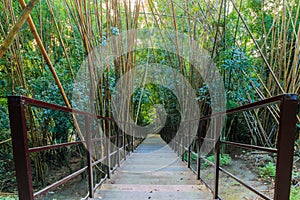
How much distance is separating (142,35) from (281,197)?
3.60 meters

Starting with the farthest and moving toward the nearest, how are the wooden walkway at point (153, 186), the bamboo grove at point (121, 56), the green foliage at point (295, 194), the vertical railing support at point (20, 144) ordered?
the bamboo grove at point (121, 56)
the green foliage at point (295, 194)
the wooden walkway at point (153, 186)
the vertical railing support at point (20, 144)

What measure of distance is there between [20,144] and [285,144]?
112 cm

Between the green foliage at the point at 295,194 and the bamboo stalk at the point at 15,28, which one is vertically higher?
the bamboo stalk at the point at 15,28

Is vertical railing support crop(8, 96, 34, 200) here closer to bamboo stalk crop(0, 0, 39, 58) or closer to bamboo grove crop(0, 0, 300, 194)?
bamboo stalk crop(0, 0, 39, 58)

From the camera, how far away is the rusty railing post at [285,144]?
2.54 ft

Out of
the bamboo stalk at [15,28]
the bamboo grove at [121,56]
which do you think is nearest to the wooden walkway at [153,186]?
the bamboo grove at [121,56]

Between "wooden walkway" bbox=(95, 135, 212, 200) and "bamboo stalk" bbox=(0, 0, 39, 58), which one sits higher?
"bamboo stalk" bbox=(0, 0, 39, 58)

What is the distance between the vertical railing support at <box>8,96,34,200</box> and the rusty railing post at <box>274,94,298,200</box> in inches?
42.3

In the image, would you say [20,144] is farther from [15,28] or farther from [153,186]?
[153,186]

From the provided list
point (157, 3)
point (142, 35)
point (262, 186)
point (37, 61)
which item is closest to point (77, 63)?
point (37, 61)

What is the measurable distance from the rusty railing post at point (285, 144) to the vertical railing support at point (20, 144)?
1075 mm

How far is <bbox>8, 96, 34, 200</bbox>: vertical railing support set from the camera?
2.49 ft

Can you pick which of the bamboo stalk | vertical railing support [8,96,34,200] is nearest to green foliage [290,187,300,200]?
vertical railing support [8,96,34,200]

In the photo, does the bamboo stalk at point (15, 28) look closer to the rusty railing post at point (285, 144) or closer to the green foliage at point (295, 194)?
the rusty railing post at point (285, 144)
